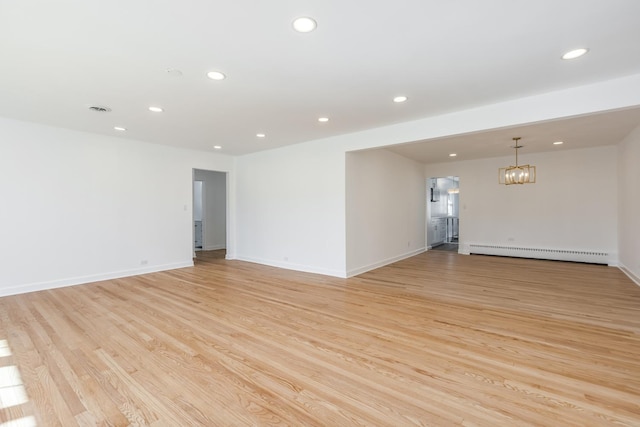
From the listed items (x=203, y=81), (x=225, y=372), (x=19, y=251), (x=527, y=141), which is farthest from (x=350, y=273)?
(x=19, y=251)

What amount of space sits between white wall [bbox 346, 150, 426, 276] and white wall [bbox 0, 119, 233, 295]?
11.8 ft

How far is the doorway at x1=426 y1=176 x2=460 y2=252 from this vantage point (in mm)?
9180

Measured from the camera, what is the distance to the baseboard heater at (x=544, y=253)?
657cm

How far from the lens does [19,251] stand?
14.4ft

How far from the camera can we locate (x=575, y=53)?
2.52m

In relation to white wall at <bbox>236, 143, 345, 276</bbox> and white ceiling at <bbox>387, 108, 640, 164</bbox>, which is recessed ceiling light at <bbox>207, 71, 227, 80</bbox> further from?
white ceiling at <bbox>387, 108, 640, 164</bbox>

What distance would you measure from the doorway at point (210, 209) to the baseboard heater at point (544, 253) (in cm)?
742

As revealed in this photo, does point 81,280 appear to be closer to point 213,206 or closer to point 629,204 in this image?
point 213,206

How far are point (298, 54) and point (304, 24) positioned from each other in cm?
40

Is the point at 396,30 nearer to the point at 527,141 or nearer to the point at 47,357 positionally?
the point at 47,357

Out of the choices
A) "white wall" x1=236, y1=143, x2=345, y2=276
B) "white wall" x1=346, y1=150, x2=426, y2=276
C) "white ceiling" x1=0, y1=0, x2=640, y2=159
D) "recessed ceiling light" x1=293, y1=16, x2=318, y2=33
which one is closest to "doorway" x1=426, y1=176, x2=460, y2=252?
"white wall" x1=346, y1=150, x2=426, y2=276

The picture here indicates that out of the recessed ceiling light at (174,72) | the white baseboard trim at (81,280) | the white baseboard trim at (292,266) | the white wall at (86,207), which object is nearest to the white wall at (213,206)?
the white baseboard trim at (292,266)

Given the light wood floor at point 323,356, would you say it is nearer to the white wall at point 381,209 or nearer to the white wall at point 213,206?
the white wall at point 381,209

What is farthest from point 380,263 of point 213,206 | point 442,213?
point 442,213
